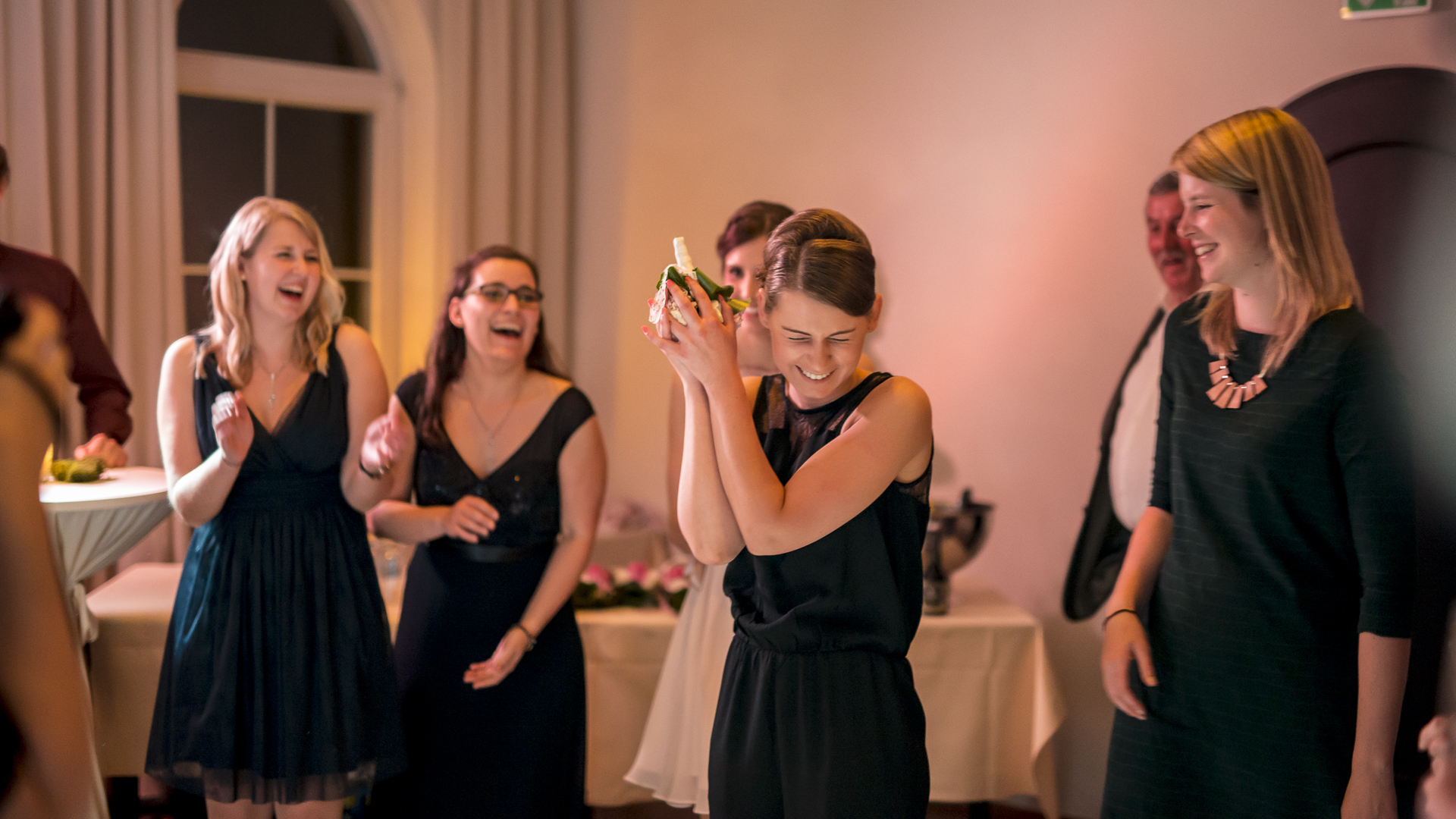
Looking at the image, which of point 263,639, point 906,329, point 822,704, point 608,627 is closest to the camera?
point 822,704

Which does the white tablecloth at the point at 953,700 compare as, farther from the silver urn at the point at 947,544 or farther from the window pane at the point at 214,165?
the window pane at the point at 214,165

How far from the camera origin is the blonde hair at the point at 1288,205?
1505 millimetres

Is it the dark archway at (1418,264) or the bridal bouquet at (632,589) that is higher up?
the dark archway at (1418,264)

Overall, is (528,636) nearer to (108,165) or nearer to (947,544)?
(947,544)

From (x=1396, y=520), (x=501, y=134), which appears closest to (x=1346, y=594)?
(x=1396, y=520)

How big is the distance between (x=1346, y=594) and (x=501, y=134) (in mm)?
3725

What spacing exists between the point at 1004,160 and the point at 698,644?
2.03 m

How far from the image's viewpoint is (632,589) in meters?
2.98

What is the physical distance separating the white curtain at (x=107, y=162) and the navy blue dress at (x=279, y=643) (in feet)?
6.15

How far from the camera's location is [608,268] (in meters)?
4.50

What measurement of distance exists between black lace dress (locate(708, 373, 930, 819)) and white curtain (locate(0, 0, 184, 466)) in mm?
3108

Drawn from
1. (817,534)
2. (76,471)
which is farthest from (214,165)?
(817,534)

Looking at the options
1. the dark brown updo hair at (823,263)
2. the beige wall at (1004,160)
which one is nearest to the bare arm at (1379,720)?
the dark brown updo hair at (823,263)

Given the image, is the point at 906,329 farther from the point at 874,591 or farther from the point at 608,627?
the point at 874,591
